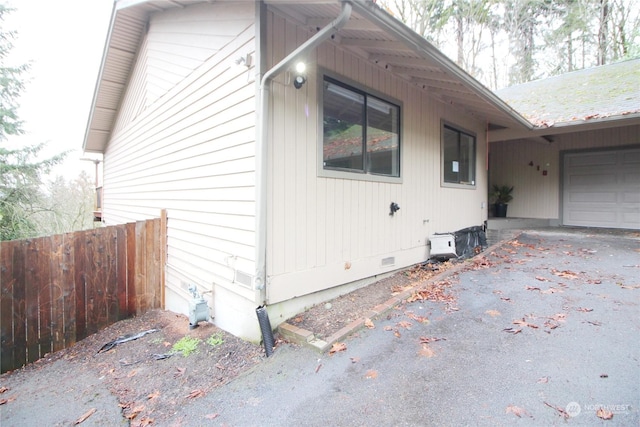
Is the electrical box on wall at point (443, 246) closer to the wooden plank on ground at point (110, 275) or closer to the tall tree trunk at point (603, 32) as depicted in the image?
the wooden plank on ground at point (110, 275)

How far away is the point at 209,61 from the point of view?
412 cm

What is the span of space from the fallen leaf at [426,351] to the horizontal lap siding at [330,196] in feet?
4.37

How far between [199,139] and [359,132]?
2245 mm

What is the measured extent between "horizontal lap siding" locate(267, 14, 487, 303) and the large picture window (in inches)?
6.4

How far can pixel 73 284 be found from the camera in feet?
14.5

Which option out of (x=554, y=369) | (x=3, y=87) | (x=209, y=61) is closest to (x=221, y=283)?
(x=209, y=61)

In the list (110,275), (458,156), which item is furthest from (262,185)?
(458,156)

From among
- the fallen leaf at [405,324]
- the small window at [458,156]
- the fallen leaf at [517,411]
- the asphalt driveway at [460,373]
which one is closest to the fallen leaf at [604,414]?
the asphalt driveway at [460,373]

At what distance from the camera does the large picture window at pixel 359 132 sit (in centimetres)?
378

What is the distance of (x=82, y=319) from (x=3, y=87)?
12.0 meters

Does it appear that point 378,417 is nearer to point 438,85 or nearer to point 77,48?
point 438,85

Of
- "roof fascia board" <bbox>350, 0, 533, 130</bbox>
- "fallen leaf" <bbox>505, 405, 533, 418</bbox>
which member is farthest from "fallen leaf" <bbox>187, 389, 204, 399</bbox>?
"roof fascia board" <bbox>350, 0, 533, 130</bbox>

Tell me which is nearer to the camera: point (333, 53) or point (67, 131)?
point (333, 53)

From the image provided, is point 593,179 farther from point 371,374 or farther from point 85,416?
point 85,416
